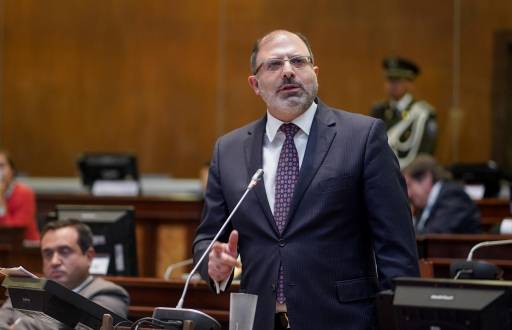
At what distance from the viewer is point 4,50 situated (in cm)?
1074

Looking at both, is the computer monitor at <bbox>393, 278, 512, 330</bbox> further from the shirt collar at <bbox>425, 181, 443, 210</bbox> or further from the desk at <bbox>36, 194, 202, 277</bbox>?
the desk at <bbox>36, 194, 202, 277</bbox>

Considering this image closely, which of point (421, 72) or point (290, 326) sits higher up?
point (421, 72)

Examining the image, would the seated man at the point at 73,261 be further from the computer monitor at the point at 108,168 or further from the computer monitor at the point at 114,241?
the computer monitor at the point at 108,168

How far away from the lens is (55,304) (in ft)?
9.17

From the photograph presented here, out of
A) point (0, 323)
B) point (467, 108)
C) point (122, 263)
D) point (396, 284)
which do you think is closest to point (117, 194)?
point (122, 263)

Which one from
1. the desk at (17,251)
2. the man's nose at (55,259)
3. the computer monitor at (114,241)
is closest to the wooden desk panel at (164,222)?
the desk at (17,251)

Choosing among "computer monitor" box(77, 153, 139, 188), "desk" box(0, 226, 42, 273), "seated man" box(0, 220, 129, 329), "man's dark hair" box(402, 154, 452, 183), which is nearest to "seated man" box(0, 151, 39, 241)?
"computer monitor" box(77, 153, 139, 188)

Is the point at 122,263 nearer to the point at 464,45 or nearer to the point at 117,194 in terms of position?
the point at 117,194

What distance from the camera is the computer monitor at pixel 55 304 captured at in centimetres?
278

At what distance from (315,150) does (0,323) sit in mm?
1182

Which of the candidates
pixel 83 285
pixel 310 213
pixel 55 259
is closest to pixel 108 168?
pixel 55 259

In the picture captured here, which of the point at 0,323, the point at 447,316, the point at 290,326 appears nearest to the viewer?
the point at 447,316

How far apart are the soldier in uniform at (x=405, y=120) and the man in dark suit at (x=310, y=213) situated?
5.21m

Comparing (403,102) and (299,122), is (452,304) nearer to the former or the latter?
(299,122)
